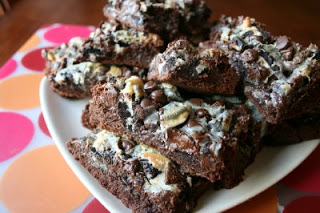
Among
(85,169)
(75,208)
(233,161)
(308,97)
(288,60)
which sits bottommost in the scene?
(75,208)

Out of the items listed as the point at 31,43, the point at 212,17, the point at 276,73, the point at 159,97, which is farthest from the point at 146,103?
the point at 212,17

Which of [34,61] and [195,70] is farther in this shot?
[34,61]

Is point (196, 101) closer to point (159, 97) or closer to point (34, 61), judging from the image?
point (159, 97)

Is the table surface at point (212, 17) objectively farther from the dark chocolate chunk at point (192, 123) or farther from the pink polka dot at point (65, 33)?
the dark chocolate chunk at point (192, 123)

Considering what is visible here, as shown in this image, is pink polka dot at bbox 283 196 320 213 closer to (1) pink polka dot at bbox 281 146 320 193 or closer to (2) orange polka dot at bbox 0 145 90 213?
(1) pink polka dot at bbox 281 146 320 193

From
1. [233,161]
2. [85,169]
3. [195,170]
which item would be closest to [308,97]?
[233,161]

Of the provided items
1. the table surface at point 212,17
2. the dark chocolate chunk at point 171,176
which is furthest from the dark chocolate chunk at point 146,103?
the table surface at point 212,17

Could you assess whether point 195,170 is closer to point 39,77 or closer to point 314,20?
A: point 39,77
